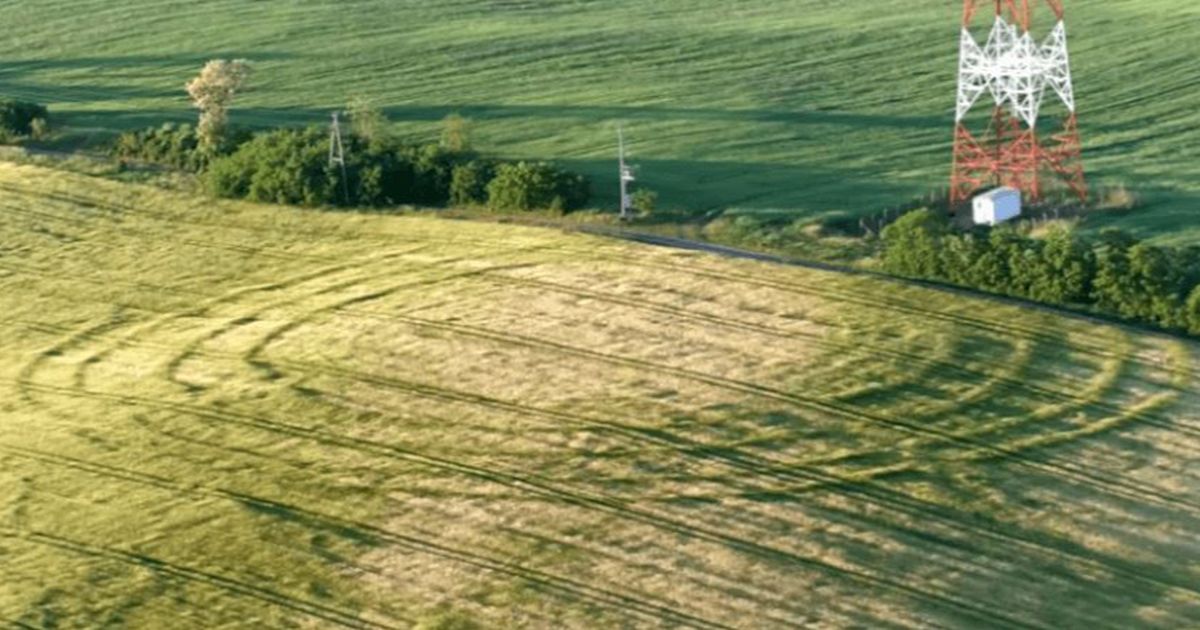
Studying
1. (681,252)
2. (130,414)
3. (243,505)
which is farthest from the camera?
(681,252)

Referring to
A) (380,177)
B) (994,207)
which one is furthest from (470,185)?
(994,207)

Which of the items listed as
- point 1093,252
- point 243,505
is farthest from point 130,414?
point 1093,252

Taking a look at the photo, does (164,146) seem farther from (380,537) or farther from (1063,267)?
(1063,267)

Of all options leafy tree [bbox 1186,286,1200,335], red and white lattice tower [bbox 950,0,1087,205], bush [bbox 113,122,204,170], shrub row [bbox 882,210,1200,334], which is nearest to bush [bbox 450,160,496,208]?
bush [bbox 113,122,204,170]

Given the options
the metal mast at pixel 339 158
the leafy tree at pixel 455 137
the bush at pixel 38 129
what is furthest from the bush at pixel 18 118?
the leafy tree at pixel 455 137

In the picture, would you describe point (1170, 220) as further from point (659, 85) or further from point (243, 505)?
point (243, 505)

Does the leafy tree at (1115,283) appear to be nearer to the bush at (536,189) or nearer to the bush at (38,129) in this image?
the bush at (536,189)
